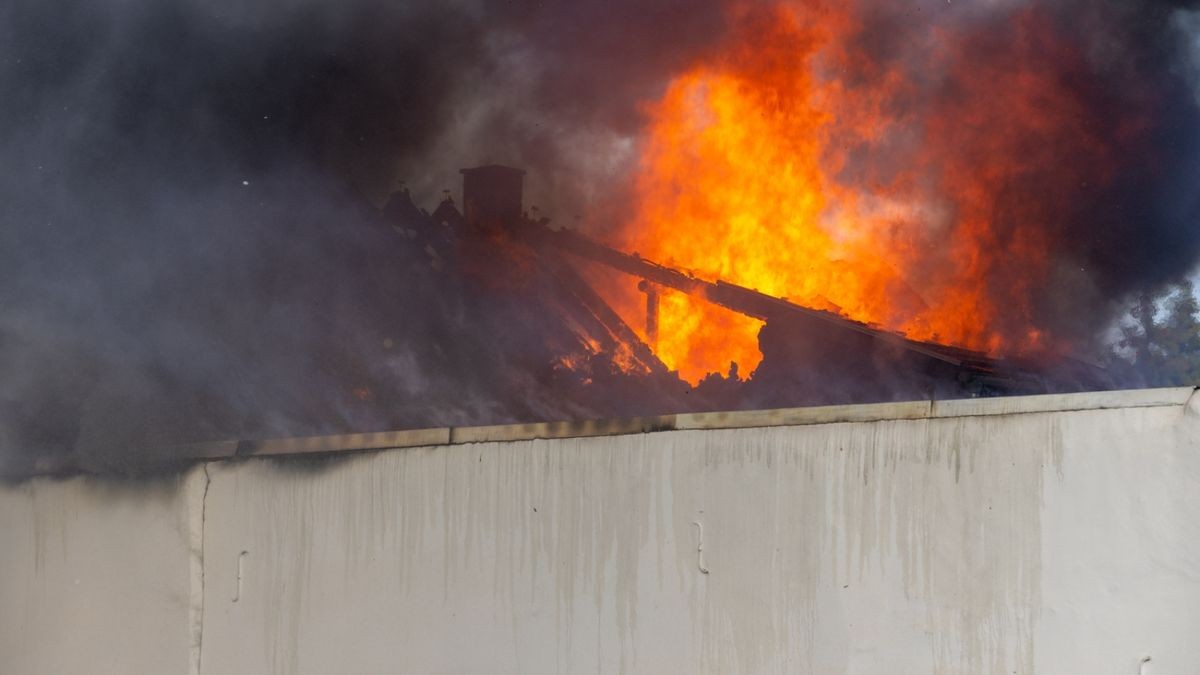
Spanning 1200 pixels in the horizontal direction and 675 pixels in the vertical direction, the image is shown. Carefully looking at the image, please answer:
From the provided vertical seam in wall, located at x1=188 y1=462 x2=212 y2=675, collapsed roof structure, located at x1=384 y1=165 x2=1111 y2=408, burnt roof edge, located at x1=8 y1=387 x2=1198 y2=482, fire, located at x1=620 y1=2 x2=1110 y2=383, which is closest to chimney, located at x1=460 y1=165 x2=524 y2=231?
collapsed roof structure, located at x1=384 y1=165 x2=1111 y2=408

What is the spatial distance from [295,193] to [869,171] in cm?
625

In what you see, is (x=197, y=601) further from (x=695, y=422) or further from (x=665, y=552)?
(x=695, y=422)

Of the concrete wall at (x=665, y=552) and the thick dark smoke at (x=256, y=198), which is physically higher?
the thick dark smoke at (x=256, y=198)

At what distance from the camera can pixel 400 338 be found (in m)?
15.5

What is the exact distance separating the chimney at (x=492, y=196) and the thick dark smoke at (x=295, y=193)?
0.82ft

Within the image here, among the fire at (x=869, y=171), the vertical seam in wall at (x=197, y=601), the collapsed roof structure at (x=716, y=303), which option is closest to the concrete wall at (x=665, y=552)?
the vertical seam in wall at (x=197, y=601)

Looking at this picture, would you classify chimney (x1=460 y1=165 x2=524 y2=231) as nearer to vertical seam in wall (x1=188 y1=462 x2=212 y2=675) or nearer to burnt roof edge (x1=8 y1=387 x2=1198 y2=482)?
burnt roof edge (x1=8 y1=387 x2=1198 y2=482)

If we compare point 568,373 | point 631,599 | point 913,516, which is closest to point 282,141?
point 568,373

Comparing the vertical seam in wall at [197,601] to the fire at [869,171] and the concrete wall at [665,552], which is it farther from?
the fire at [869,171]

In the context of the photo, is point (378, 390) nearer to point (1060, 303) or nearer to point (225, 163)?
point (225, 163)

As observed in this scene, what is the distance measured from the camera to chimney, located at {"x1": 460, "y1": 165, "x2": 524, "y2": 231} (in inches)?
616

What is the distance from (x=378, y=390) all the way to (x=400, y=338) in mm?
888

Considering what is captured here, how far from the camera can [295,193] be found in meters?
14.5

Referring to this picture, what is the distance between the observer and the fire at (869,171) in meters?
13.7
